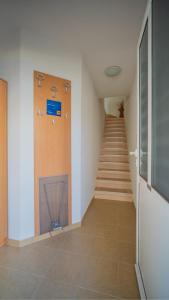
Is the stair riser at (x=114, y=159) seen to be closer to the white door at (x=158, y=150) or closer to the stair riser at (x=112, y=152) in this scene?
the stair riser at (x=112, y=152)

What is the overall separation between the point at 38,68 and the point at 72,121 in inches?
31.1

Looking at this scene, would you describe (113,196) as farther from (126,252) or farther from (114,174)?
(126,252)

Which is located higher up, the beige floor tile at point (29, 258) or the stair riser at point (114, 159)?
the stair riser at point (114, 159)

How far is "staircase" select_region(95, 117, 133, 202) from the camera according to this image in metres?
3.61

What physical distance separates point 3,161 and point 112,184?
2.73 m

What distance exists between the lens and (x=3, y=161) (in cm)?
185

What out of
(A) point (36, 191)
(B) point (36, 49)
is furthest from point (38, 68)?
(A) point (36, 191)

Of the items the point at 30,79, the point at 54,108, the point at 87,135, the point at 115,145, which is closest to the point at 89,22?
the point at 30,79

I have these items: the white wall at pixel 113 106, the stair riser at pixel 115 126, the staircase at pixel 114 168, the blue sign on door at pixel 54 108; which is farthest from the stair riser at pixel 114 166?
the white wall at pixel 113 106

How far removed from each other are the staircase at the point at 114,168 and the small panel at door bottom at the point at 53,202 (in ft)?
5.10

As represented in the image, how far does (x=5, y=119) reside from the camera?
1.86 metres

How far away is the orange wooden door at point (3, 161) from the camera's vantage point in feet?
5.92

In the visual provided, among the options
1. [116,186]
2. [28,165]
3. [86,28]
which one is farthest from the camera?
[116,186]

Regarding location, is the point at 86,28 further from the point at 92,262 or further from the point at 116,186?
the point at 116,186
